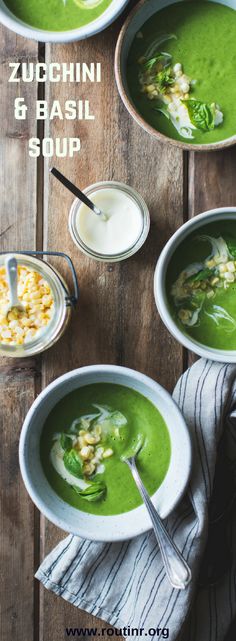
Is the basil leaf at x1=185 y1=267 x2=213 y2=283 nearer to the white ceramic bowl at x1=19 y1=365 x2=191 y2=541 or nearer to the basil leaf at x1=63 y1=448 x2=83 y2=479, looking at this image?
the white ceramic bowl at x1=19 y1=365 x2=191 y2=541

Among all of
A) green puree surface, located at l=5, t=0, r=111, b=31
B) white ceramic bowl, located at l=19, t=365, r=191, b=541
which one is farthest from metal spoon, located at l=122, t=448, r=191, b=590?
green puree surface, located at l=5, t=0, r=111, b=31

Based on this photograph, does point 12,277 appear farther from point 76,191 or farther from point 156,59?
point 156,59

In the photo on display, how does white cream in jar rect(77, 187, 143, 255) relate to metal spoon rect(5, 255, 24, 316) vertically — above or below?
above

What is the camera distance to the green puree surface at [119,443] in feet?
6.48

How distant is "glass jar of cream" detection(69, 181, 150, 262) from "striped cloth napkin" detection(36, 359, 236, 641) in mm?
334

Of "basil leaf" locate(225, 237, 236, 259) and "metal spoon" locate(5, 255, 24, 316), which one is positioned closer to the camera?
"metal spoon" locate(5, 255, 24, 316)

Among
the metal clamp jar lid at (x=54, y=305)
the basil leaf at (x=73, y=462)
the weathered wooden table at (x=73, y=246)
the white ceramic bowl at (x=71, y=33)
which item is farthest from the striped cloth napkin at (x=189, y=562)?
the white ceramic bowl at (x=71, y=33)

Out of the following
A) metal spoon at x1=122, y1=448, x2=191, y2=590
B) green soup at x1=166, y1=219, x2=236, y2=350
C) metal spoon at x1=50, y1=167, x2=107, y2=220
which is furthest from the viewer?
green soup at x1=166, y1=219, x2=236, y2=350

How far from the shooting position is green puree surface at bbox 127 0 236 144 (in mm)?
2076

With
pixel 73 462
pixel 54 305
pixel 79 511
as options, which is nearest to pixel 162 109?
pixel 54 305

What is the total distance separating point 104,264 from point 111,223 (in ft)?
0.34

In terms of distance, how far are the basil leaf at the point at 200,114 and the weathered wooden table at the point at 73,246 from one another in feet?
0.27

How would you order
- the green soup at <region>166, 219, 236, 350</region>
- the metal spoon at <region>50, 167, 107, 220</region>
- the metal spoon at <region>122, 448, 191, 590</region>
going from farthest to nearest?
the green soup at <region>166, 219, 236, 350</region>, the metal spoon at <region>50, 167, 107, 220</region>, the metal spoon at <region>122, 448, 191, 590</region>

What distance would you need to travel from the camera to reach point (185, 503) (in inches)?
80.1
